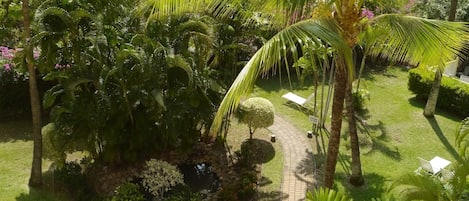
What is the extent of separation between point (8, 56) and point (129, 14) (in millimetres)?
5477

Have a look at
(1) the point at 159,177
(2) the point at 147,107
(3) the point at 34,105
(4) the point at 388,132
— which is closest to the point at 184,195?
(1) the point at 159,177

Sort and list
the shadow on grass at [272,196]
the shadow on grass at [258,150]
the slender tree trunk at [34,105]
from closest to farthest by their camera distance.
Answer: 1. the slender tree trunk at [34,105]
2. the shadow on grass at [272,196]
3. the shadow on grass at [258,150]

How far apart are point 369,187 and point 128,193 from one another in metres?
5.35

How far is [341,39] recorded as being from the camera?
611 cm

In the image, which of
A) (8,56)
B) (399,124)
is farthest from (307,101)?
(8,56)

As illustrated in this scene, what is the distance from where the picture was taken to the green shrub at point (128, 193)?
32.2 feet

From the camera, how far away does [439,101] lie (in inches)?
589

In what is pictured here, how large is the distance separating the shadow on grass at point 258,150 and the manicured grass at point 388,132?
157 cm

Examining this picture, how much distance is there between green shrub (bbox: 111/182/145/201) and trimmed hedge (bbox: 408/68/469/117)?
9028 mm

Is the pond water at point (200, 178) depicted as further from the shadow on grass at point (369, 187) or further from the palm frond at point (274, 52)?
the palm frond at point (274, 52)

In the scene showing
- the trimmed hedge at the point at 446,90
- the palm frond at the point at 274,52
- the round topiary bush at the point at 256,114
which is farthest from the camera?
the trimmed hedge at the point at 446,90

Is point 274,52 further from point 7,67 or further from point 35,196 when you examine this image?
point 7,67

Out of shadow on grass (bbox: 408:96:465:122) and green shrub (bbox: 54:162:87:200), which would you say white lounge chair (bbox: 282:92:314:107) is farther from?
green shrub (bbox: 54:162:87:200)

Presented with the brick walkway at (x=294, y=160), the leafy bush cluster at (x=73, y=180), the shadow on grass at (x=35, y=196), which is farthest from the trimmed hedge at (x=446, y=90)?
the shadow on grass at (x=35, y=196)
